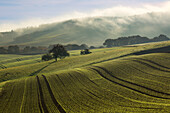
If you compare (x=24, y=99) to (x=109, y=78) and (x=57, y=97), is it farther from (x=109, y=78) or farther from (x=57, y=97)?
(x=109, y=78)

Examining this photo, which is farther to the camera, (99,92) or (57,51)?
(57,51)

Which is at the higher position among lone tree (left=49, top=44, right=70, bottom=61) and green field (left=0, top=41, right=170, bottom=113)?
lone tree (left=49, top=44, right=70, bottom=61)

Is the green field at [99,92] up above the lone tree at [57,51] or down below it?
below

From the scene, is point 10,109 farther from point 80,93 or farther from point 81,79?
point 81,79

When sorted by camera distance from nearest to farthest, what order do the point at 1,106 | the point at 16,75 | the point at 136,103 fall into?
the point at 136,103
the point at 1,106
the point at 16,75

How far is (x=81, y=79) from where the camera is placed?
56438mm

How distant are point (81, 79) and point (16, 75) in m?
33.2

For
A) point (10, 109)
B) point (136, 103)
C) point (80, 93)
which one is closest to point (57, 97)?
point (80, 93)

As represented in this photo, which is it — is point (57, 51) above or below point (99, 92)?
above

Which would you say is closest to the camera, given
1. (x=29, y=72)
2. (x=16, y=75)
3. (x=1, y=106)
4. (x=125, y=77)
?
(x=1, y=106)

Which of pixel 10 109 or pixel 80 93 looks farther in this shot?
pixel 80 93

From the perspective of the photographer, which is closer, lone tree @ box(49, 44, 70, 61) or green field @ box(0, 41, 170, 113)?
green field @ box(0, 41, 170, 113)

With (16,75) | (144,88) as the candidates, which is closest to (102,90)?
(144,88)

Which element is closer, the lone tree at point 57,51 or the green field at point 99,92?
the green field at point 99,92
